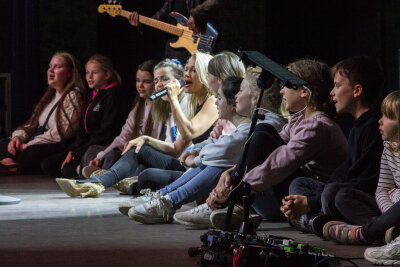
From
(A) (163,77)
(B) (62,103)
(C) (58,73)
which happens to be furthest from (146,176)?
(C) (58,73)

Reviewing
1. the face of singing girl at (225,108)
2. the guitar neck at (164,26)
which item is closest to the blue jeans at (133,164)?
the face of singing girl at (225,108)

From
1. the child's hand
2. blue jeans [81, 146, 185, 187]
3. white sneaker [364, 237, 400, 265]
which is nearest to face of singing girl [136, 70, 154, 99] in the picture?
blue jeans [81, 146, 185, 187]

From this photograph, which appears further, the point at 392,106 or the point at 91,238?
the point at 91,238

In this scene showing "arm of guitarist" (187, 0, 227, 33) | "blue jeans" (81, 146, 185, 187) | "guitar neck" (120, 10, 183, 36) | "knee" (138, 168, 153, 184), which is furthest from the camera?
"guitar neck" (120, 10, 183, 36)

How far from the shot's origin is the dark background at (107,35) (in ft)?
18.3

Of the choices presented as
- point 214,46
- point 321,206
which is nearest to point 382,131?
point 321,206

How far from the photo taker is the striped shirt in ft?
8.30

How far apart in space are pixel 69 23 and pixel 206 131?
2.96 meters

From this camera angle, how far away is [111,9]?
5.88 m

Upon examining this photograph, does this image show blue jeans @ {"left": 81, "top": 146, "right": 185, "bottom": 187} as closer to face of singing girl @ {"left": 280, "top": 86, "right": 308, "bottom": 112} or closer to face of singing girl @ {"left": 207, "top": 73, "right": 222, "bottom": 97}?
face of singing girl @ {"left": 207, "top": 73, "right": 222, "bottom": 97}

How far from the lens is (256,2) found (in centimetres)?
632

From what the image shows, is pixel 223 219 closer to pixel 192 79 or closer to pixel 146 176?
pixel 146 176

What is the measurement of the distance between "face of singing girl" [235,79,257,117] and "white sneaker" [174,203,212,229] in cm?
47

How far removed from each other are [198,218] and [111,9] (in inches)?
128
